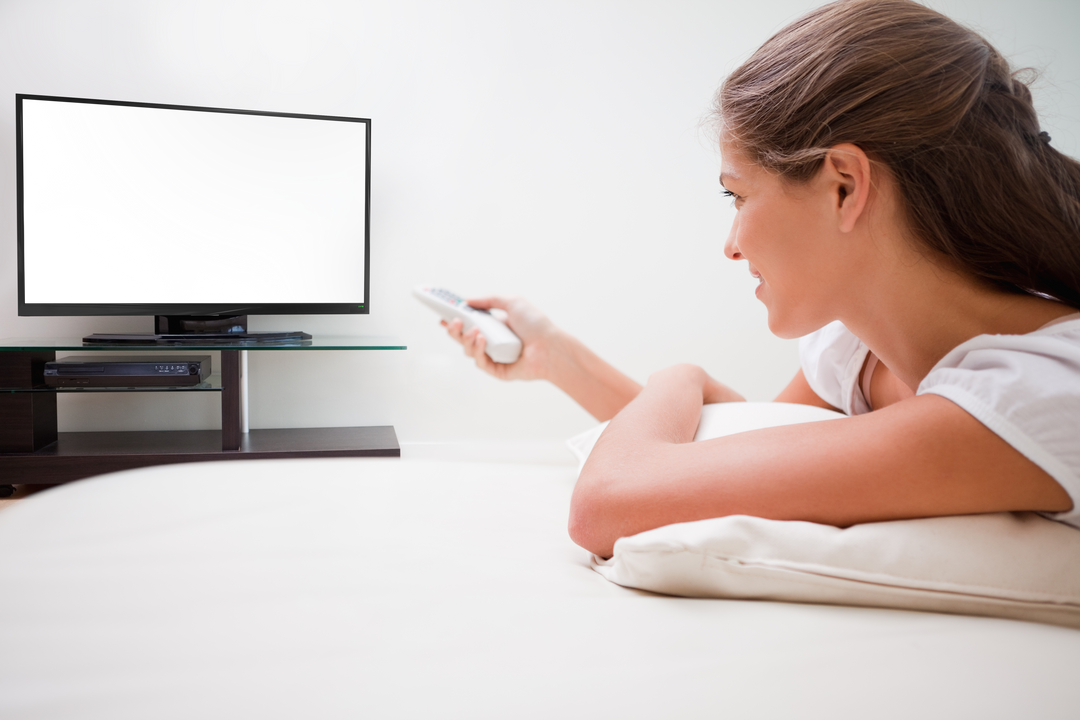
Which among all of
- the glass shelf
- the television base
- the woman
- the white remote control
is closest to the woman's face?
the woman

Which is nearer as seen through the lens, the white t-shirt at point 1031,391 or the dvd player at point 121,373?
the white t-shirt at point 1031,391

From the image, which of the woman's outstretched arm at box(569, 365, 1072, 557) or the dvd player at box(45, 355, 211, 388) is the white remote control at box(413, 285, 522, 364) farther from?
the dvd player at box(45, 355, 211, 388)

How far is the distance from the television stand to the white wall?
0.79 ft

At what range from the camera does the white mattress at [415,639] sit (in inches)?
14.4

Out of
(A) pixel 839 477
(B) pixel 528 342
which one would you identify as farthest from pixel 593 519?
(B) pixel 528 342

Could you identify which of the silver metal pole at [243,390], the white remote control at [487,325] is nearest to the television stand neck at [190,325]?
the silver metal pole at [243,390]

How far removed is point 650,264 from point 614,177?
0.39m

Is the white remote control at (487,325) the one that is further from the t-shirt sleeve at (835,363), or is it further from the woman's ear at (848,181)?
the woman's ear at (848,181)

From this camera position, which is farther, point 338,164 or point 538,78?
point 538,78

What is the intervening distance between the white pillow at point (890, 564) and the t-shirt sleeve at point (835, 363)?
19.8 inches

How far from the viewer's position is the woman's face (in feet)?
2.24

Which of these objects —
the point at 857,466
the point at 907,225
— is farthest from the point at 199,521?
the point at 907,225

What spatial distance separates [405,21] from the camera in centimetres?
270

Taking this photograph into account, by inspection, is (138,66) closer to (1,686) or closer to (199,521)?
(199,521)
